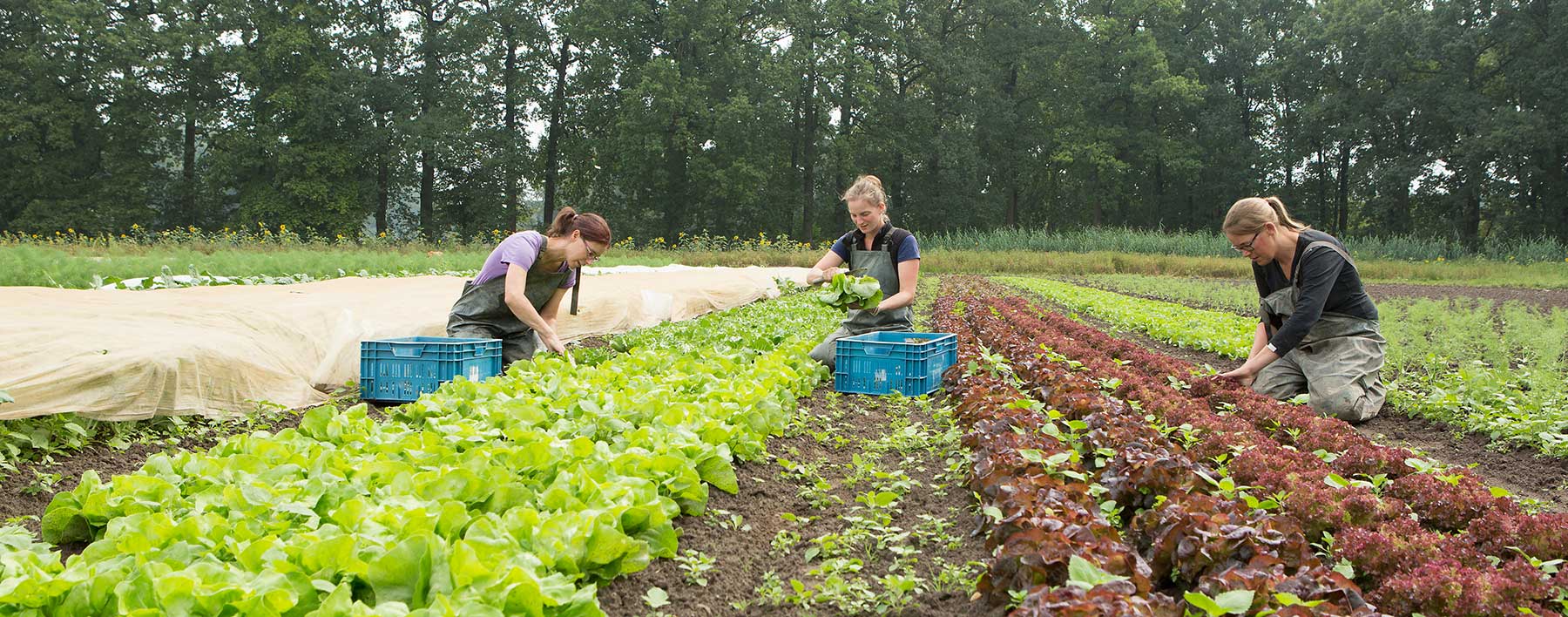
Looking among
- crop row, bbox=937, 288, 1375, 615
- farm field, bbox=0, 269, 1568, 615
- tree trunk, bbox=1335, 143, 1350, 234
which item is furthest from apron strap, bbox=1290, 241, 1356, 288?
tree trunk, bbox=1335, 143, 1350, 234

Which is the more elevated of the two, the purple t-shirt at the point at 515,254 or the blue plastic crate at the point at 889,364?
the purple t-shirt at the point at 515,254

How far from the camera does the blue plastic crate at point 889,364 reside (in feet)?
19.8

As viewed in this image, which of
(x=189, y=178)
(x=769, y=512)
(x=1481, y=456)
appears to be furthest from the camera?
(x=189, y=178)

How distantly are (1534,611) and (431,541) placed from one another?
112 inches

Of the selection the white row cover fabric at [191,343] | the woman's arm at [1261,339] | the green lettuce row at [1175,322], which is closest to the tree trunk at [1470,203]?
the green lettuce row at [1175,322]

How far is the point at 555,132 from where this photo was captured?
3919 cm

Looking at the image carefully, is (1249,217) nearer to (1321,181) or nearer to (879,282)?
(879,282)

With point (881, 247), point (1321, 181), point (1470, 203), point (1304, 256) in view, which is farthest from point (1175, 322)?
point (1321, 181)

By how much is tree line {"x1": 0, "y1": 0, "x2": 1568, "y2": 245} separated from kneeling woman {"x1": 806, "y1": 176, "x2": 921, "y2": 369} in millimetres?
30654

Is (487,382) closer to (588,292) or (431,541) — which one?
A: (431,541)

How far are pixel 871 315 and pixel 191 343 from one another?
14.1 feet

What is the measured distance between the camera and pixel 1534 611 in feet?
7.94

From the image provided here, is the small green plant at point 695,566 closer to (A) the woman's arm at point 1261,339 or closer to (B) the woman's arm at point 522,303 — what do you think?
(B) the woman's arm at point 522,303

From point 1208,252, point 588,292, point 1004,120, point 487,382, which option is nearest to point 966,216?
point 1004,120
